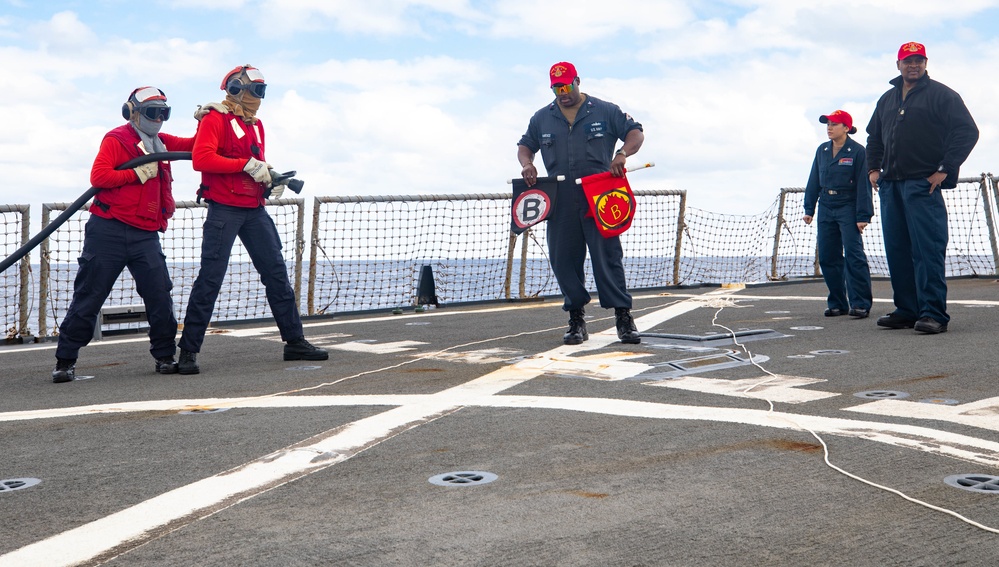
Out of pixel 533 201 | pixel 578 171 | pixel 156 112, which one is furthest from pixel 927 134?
pixel 156 112

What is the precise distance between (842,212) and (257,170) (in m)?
5.46

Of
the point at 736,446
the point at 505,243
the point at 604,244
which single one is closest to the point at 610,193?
the point at 604,244

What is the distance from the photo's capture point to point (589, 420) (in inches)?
150

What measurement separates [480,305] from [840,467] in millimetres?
8082

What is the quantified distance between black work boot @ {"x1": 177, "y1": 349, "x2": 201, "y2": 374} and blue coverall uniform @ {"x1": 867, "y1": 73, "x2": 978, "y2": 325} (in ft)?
16.2

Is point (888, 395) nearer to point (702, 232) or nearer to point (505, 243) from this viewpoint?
point (505, 243)

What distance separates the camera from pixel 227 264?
606 centimetres

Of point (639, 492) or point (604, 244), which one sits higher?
point (604, 244)

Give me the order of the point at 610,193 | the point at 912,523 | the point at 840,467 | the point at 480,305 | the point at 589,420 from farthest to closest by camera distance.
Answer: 1. the point at 480,305
2. the point at 610,193
3. the point at 589,420
4. the point at 840,467
5. the point at 912,523

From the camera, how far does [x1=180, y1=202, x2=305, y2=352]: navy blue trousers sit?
19.5 feet

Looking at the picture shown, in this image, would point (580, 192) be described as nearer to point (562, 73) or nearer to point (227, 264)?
point (562, 73)

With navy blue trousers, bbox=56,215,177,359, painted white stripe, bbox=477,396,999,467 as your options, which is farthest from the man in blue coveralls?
navy blue trousers, bbox=56,215,177,359

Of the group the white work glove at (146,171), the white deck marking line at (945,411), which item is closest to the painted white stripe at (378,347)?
the white work glove at (146,171)

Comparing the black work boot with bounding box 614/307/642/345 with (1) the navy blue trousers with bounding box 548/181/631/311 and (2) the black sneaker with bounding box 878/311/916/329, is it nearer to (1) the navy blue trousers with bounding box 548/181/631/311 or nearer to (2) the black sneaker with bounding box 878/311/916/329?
(1) the navy blue trousers with bounding box 548/181/631/311
